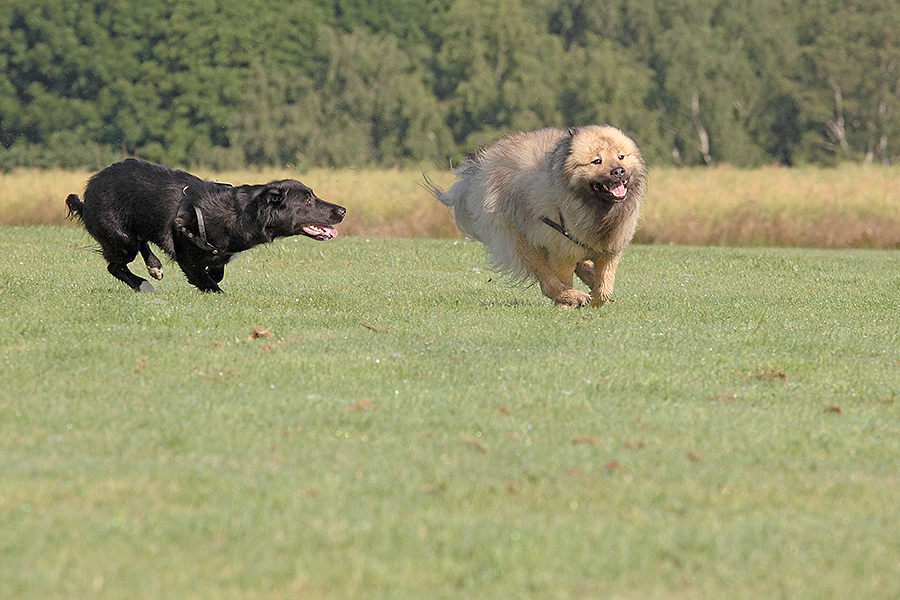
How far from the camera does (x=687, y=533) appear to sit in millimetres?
4715

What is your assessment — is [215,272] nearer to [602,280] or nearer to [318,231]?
[318,231]

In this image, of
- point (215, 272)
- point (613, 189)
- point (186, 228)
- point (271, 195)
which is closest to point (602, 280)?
point (613, 189)

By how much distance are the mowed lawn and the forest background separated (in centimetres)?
4293

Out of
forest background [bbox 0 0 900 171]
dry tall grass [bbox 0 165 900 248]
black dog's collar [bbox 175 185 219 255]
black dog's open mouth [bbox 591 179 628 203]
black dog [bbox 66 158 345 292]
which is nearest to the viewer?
black dog's open mouth [bbox 591 179 628 203]

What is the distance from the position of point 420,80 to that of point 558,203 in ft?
159

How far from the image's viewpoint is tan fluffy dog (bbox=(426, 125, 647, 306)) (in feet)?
35.1

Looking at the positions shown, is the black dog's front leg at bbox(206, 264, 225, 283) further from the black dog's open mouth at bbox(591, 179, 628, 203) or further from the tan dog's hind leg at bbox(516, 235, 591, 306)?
the black dog's open mouth at bbox(591, 179, 628, 203)

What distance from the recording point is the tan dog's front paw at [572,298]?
11.3 metres

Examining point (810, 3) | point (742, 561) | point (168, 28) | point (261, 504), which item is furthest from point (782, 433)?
point (810, 3)

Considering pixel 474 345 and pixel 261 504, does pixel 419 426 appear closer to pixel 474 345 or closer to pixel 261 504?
pixel 261 504

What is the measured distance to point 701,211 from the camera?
2738 cm

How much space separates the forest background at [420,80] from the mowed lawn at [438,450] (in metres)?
42.9

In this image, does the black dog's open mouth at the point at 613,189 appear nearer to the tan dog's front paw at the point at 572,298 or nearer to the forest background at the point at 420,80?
the tan dog's front paw at the point at 572,298

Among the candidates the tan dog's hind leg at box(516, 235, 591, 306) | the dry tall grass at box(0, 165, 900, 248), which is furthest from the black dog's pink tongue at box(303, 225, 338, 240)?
the dry tall grass at box(0, 165, 900, 248)
